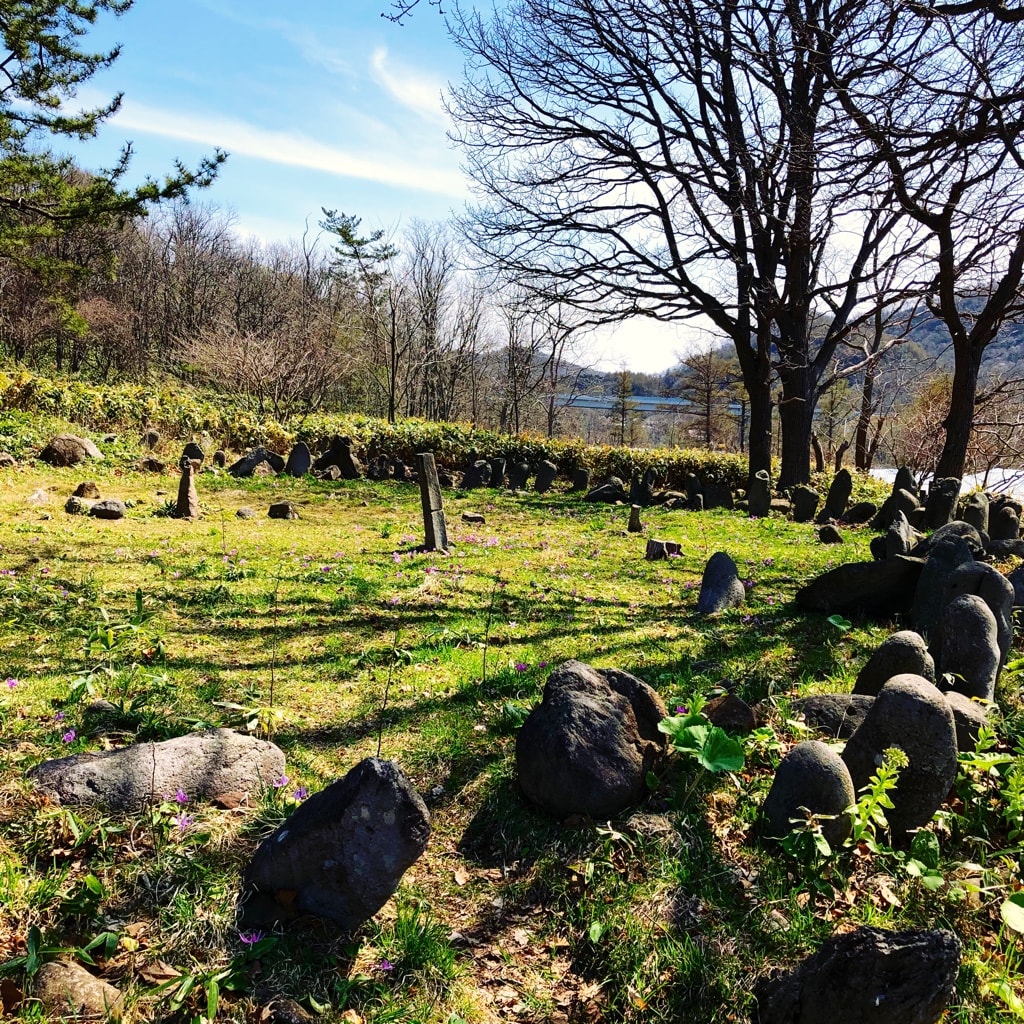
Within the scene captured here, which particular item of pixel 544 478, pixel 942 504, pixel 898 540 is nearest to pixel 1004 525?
pixel 942 504

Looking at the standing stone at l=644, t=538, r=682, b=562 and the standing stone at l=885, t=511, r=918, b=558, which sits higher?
the standing stone at l=885, t=511, r=918, b=558

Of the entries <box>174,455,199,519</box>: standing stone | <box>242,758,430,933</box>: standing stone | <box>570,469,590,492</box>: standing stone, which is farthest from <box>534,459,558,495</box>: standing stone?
<box>242,758,430,933</box>: standing stone

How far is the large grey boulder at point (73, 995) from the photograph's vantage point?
6.35ft

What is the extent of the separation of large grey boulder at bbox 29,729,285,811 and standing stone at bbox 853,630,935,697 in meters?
3.05

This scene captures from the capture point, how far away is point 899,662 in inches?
136

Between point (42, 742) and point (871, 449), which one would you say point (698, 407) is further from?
point (42, 742)

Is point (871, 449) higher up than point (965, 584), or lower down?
higher up

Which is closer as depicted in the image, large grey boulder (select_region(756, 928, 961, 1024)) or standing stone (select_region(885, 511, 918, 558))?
large grey boulder (select_region(756, 928, 961, 1024))

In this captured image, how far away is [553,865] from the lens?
2.83 meters

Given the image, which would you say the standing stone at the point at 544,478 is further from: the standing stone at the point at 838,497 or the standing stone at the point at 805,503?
Answer: the standing stone at the point at 838,497

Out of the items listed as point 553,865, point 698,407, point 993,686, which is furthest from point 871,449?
point 553,865

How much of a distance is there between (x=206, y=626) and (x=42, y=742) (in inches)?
78.5

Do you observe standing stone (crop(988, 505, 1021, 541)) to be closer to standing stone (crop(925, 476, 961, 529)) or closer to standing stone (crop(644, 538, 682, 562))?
standing stone (crop(925, 476, 961, 529))

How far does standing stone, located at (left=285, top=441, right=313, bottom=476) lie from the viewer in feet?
48.4
